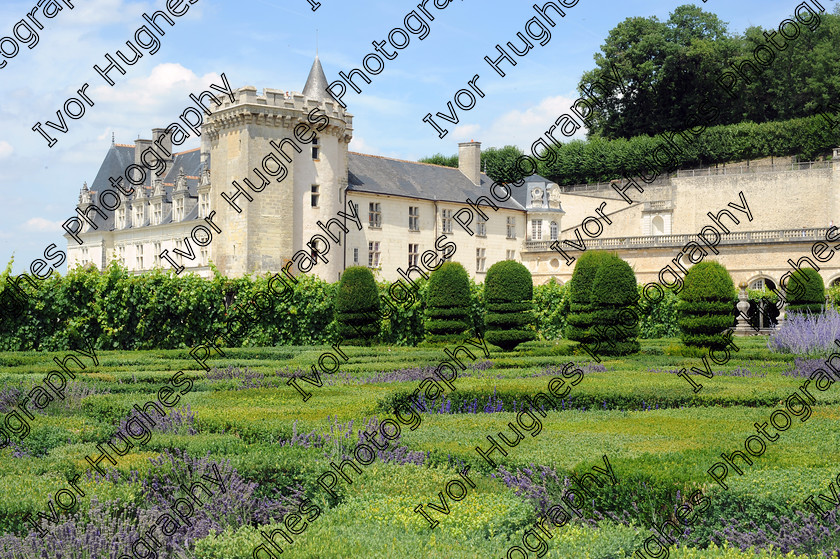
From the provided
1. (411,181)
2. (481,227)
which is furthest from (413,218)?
(481,227)

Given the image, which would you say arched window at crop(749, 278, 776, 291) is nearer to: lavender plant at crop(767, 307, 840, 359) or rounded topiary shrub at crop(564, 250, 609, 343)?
lavender plant at crop(767, 307, 840, 359)

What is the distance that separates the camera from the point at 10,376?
13922 millimetres

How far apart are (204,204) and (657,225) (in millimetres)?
28890

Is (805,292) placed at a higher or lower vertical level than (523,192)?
lower

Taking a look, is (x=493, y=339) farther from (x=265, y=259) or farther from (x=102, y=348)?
(x=265, y=259)

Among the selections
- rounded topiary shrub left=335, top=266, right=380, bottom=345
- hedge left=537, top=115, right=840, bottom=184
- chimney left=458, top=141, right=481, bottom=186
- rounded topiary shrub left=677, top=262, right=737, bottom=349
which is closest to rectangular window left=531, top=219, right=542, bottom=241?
chimney left=458, top=141, right=481, bottom=186

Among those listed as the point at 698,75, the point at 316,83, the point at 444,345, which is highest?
the point at 698,75

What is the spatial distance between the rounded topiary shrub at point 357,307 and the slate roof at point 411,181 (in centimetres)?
1712

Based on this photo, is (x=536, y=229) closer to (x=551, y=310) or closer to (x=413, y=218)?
(x=413, y=218)

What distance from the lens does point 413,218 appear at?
1745 inches

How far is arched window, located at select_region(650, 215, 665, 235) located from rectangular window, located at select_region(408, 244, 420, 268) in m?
17.4

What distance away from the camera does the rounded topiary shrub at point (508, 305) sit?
71.8 ft

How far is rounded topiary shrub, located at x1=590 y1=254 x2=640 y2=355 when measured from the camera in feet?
62.9

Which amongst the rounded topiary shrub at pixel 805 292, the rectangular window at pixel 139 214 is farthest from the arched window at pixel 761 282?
the rectangular window at pixel 139 214
